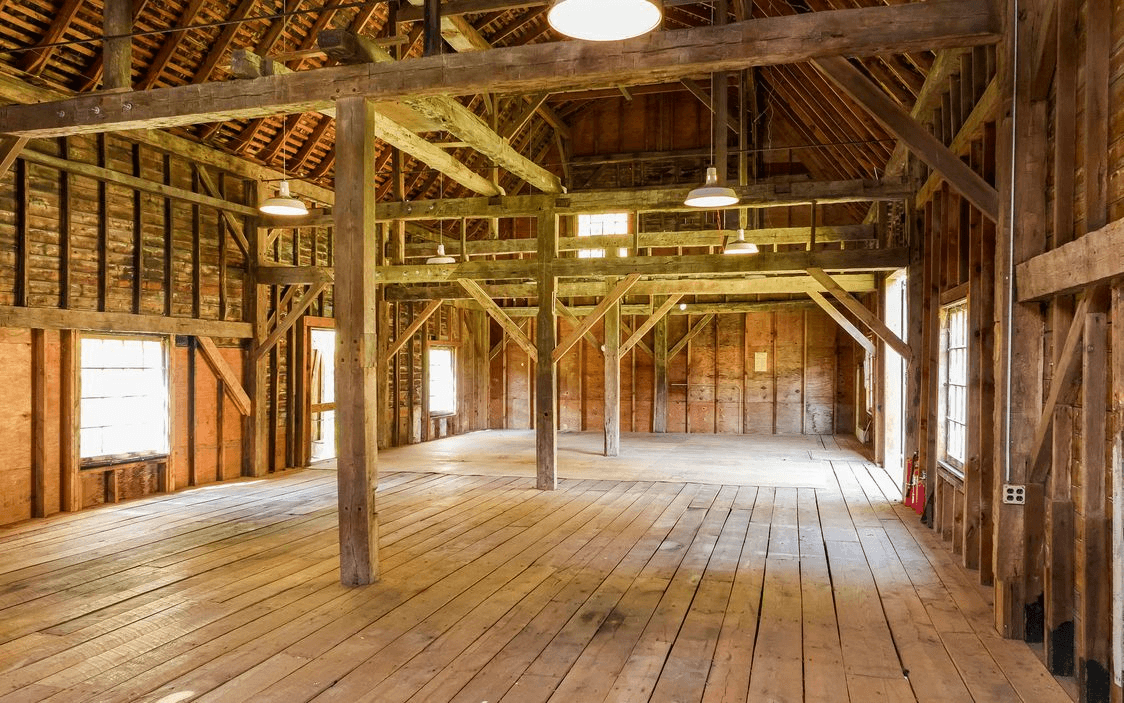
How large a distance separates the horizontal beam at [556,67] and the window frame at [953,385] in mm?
2454

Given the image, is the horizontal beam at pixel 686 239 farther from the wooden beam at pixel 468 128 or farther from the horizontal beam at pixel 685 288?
the wooden beam at pixel 468 128

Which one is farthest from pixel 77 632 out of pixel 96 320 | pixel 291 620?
pixel 96 320

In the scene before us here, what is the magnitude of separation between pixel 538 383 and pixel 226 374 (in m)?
4.07

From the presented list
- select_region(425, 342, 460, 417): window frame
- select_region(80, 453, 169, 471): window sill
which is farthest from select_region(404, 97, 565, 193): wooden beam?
select_region(425, 342, 460, 417): window frame

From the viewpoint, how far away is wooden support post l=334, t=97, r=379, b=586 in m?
5.00

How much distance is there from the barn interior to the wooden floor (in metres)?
0.03

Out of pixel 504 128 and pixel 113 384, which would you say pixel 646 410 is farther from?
pixel 113 384

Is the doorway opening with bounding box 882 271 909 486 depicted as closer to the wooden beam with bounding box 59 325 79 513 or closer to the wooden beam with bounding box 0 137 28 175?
the wooden beam with bounding box 59 325 79 513

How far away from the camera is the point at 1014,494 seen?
13.0ft

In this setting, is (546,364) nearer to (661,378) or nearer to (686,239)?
(686,239)

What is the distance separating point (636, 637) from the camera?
4090mm

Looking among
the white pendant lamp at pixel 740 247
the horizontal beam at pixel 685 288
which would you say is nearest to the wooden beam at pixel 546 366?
the white pendant lamp at pixel 740 247

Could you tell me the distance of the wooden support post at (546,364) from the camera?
8.96 metres

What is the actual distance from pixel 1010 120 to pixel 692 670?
11.0ft
